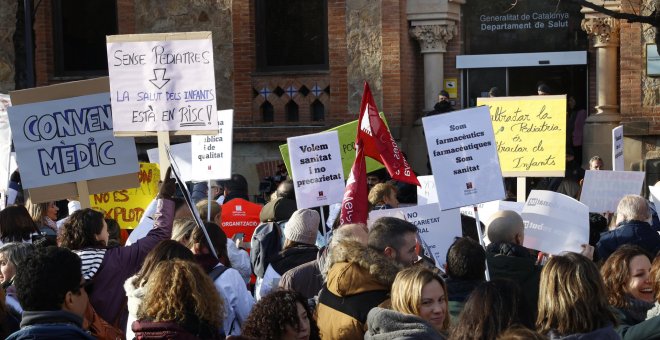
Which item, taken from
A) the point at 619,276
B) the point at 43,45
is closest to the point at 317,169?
the point at 619,276

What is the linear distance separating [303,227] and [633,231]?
7.84ft

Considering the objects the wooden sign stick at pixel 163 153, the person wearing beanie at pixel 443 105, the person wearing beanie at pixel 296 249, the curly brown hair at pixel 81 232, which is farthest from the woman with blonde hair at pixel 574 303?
the person wearing beanie at pixel 443 105

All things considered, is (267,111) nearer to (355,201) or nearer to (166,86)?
(166,86)

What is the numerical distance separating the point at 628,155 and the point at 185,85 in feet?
28.3

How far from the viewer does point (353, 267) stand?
611cm

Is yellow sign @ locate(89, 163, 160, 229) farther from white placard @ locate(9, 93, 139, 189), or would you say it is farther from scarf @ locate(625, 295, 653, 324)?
scarf @ locate(625, 295, 653, 324)

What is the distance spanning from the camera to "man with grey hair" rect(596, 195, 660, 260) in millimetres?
8523

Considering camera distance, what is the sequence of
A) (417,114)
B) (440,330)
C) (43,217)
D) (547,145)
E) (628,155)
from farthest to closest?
1. (417,114)
2. (628,155)
3. (547,145)
4. (43,217)
5. (440,330)

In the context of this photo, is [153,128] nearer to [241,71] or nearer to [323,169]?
[323,169]

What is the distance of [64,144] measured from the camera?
32.6ft

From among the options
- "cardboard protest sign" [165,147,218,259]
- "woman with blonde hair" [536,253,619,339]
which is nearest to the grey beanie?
"cardboard protest sign" [165,147,218,259]

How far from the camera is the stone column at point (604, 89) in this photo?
56.1 ft

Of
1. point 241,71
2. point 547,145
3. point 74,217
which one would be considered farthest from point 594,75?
point 74,217

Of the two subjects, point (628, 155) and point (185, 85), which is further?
point (628, 155)
